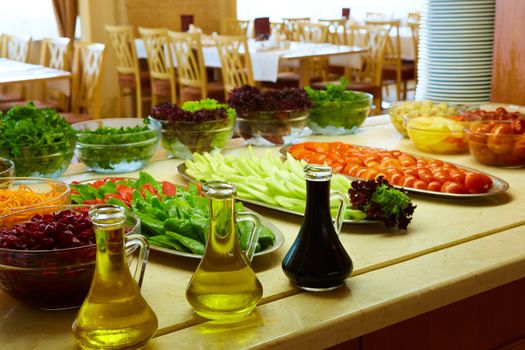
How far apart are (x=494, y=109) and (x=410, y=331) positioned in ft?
4.08

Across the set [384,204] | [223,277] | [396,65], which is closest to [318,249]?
[223,277]

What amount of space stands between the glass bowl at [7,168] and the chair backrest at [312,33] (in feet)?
18.6

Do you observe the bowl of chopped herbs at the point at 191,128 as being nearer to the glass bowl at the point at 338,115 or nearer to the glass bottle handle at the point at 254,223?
the glass bowl at the point at 338,115

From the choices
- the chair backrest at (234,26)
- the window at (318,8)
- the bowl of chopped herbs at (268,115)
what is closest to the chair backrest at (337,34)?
the chair backrest at (234,26)

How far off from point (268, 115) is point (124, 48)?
14.8 feet

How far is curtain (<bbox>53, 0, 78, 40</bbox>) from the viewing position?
6.70 meters

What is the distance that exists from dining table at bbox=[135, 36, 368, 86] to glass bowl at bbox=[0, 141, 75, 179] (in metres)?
3.65

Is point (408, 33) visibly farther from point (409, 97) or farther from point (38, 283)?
point (38, 283)

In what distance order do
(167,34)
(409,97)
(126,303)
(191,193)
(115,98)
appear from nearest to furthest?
(126,303)
(191,193)
(167,34)
(115,98)
(409,97)

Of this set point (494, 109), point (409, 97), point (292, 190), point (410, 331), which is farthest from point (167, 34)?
point (410, 331)

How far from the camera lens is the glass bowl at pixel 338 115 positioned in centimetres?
218

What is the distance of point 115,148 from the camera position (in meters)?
1.78

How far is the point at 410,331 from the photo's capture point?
45.1 inches

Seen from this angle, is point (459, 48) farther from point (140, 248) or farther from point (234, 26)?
point (234, 26)
